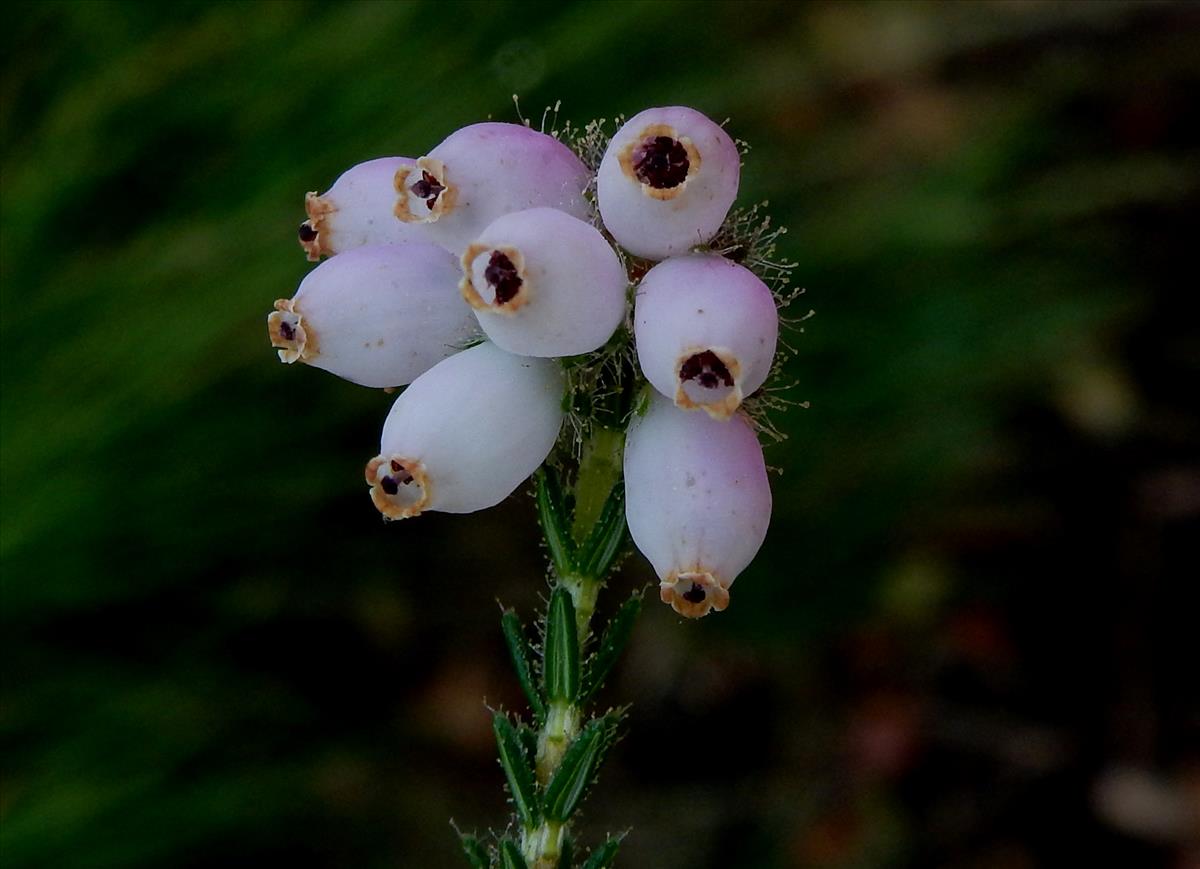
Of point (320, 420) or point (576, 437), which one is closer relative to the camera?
point (576, 437)

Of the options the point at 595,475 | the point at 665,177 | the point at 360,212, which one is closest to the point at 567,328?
the point at 665,177

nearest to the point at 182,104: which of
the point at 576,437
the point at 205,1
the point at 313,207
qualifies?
the point at 205,1

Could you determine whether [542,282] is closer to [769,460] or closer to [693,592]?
[693,592]

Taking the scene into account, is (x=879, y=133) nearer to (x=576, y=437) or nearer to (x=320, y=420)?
(x=320, y=420)

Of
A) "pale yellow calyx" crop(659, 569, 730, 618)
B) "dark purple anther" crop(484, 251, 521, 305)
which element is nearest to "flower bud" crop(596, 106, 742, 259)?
"dark purple anther" crop(484, 251, 521, 305)

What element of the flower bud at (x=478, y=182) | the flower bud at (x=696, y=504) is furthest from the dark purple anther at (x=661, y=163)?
the flower bud at (x=696, y=504)

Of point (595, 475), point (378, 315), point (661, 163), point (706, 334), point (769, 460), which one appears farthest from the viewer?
point (769, 460)
